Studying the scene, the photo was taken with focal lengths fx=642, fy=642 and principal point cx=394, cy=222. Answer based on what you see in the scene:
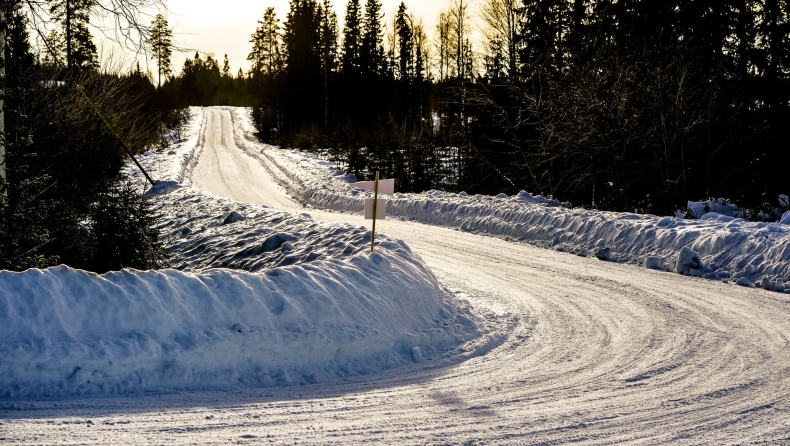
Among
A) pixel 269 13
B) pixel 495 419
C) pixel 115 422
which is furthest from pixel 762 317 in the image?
pixel 269 13

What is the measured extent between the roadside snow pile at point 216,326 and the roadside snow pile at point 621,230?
503 cm

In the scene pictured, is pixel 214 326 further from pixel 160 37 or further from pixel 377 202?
pixel 160 37

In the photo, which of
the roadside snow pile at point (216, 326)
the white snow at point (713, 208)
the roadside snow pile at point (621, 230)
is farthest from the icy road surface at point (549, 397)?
the white snow at point (713, 208)

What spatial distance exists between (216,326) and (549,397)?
117 inches

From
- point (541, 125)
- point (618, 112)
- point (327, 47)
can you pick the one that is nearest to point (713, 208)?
point (618, 112)

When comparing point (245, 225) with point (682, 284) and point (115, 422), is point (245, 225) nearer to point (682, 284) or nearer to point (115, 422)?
point (682, 284)

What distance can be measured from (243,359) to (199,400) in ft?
2.58

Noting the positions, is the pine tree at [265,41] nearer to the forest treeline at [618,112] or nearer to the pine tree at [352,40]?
the pine tree at [352,40]

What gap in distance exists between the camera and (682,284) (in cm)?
979

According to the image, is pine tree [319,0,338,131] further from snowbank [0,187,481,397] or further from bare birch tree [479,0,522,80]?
snowbank [0,187,481,397]

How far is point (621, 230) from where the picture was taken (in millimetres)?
12930

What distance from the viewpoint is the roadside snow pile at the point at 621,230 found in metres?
10.3

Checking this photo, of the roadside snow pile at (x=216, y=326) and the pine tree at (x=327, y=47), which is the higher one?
the pine tree at (x=327, y=47)

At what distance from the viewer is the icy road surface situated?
14.0ft
